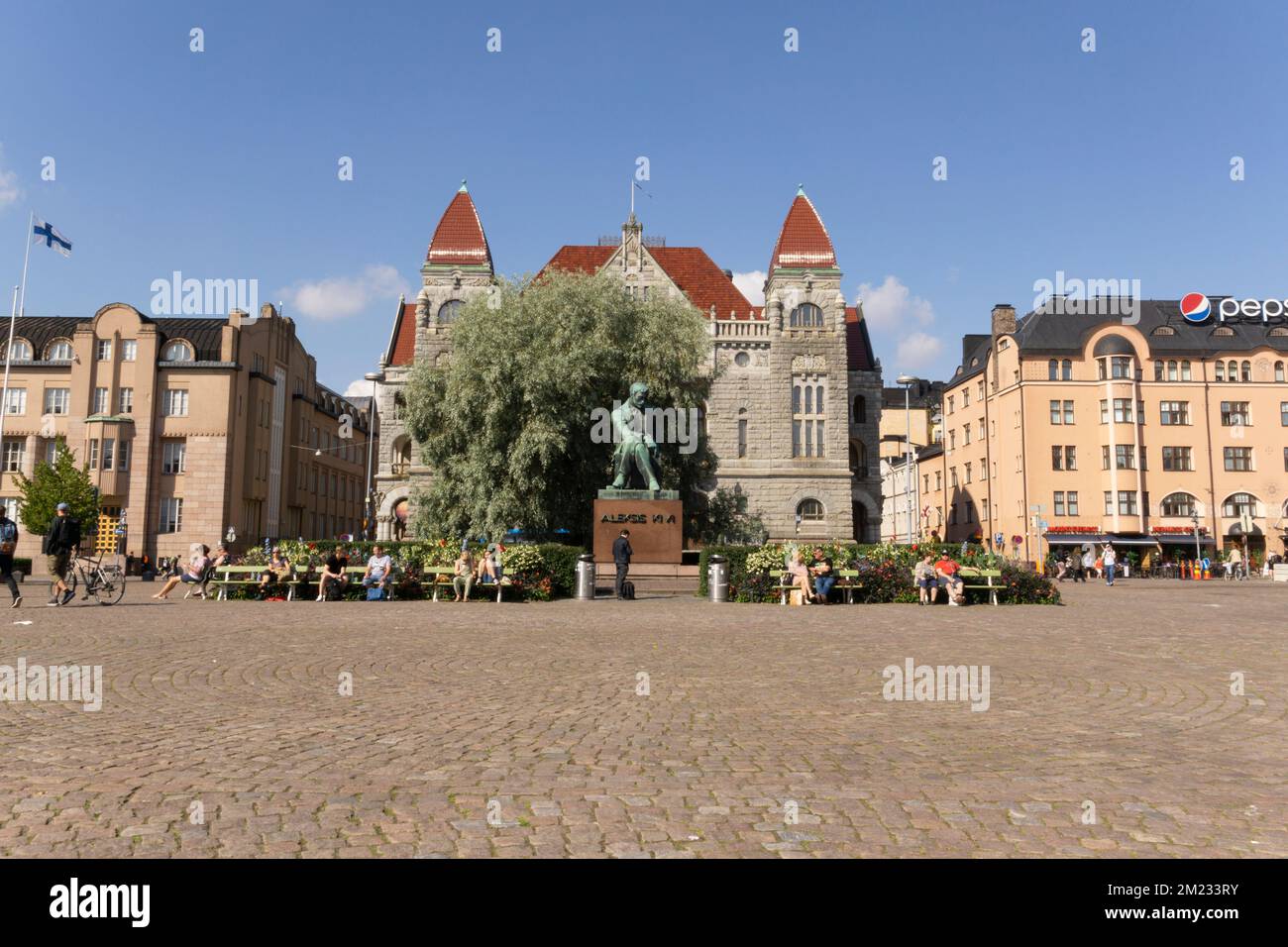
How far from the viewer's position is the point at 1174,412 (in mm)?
57906

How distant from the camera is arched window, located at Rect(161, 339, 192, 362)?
2127 inches

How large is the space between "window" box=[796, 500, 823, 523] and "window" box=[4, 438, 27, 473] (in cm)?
4341

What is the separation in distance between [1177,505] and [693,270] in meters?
33.0

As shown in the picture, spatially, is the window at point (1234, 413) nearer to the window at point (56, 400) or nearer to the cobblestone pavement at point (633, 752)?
the cobblestone pavement at point (633, 752)

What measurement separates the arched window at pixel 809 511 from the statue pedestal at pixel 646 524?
28.5 meters

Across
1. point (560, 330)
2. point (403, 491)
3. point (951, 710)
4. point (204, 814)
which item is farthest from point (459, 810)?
point (403, 491)

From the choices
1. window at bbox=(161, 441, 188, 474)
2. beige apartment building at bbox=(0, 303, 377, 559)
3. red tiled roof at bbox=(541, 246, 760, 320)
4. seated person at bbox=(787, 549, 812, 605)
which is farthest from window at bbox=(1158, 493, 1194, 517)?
window at bbox=(161, 441, 188, 474)

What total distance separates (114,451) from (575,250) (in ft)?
96.8

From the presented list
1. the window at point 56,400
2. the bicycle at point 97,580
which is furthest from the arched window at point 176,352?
the bicycle at point 97,580

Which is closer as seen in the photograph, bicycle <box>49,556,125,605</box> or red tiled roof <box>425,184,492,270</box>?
bicycle <box>49,556,125,605</box>

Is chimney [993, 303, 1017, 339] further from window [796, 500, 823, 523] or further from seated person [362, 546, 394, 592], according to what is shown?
seated person [362, 546, 394, 592]

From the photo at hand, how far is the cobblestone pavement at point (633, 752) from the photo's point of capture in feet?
14.0

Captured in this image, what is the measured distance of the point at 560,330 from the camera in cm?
3108

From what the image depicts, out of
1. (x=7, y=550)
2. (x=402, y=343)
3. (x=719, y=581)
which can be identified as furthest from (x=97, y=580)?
(x=402, y=343)
